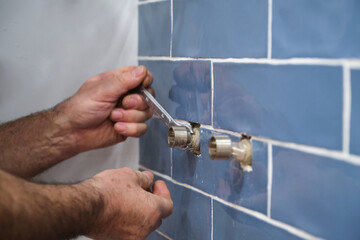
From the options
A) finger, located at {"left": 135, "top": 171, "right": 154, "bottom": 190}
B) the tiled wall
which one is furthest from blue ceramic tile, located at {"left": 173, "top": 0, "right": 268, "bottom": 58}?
finger, located at {"left": 135, "top": 171, "right": 154, "bottom": 190}

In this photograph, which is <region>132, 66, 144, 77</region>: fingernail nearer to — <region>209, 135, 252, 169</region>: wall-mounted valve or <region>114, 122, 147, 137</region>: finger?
<region>114, 122, 147, 137</region>: finger

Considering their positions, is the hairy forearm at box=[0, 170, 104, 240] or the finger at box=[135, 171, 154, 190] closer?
the hairy forearm at box=[0, 170, 104, 240]

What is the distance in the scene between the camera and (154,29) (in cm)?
92

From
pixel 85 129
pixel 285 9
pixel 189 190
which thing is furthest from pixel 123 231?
pixel 285 9

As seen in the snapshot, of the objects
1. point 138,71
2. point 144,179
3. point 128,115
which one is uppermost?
point 138,71

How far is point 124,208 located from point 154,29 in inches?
18.5

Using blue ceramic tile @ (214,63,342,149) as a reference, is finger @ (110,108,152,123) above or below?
below

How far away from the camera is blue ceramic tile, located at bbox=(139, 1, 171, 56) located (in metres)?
0.87

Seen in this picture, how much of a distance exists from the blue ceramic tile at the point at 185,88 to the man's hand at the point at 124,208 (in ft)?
0.63

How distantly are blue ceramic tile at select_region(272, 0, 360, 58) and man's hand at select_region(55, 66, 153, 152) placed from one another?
0.35 metres

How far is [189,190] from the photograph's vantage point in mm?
818

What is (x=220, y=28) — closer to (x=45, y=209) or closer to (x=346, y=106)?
(x=346, y=106)

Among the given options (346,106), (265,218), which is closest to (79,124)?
(265,218)

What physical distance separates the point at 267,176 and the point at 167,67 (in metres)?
0.39
